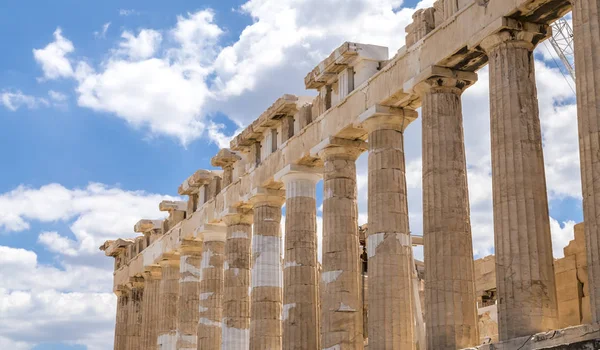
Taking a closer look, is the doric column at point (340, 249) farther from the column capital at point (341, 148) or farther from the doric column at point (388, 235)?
the doric column at point (388, 235)

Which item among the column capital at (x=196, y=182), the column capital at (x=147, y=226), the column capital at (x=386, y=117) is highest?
the column capital at (x=196, y=182)

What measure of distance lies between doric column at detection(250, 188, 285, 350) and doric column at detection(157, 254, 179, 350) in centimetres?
1061

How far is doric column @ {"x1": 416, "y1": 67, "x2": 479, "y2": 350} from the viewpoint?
82.2ft

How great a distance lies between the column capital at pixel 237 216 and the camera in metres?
39.6

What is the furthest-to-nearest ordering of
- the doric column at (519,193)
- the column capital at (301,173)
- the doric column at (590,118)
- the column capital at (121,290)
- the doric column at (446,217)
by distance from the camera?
the column capital at (121,290) → the column capital at (301,173) → the doric column at (446,217) → the doric column at (519,193) → the doric column at (590,118)

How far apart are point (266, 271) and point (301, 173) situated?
421 cm

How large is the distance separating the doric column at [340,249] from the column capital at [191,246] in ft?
42.9

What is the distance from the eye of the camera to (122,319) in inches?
2126

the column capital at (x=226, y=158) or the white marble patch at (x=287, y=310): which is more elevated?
the column capital at (x=226, y=158)

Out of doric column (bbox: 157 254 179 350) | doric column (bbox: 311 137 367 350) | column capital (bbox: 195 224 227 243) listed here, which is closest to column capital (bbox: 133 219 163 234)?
doric column (bbox: 157 254 179 350)

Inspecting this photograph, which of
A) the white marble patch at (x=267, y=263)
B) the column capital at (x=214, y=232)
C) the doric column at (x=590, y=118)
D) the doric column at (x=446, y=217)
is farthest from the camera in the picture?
the column capital at (x=214, y=232)

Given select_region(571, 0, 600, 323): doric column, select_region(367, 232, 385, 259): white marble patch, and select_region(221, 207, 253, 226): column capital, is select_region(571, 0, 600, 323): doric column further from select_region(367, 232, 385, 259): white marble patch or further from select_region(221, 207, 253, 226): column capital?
select_region(221, 207, 253, 226): column capital

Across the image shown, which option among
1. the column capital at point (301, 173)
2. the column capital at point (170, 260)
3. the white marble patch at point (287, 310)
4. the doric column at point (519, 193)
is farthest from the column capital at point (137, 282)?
the doric column at point (519, 193)

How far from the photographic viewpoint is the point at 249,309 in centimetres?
3881
